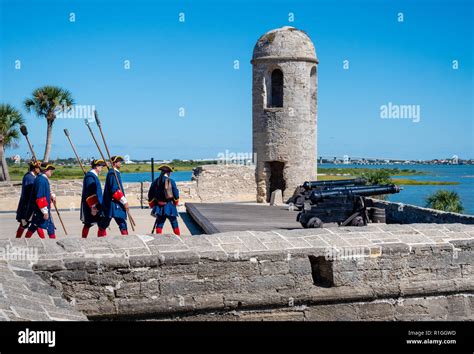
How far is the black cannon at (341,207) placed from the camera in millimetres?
11961

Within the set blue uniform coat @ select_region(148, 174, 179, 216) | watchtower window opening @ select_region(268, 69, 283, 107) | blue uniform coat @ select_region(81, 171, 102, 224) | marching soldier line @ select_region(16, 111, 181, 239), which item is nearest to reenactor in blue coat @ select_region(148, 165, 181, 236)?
blue uniform coat @ select_region(148, 174, 179, 216)

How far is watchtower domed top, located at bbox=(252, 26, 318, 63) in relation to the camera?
781 inches

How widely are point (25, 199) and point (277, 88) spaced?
11982mm

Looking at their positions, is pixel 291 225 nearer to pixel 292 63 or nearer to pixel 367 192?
pixel 367 192

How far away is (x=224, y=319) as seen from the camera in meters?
6.21

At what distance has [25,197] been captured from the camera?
35.1 feet

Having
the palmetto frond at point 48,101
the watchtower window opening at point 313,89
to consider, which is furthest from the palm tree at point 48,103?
the watchtower window opening at point 313,89

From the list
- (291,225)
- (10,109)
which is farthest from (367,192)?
(10,109)

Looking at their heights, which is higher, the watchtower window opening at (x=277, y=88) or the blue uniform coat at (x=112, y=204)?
the watchtower window opening at (x=277, y=88)

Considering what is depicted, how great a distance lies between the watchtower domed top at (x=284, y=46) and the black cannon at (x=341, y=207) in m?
8.44

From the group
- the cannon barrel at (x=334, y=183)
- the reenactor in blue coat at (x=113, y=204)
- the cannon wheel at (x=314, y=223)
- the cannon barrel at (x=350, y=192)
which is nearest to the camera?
the reenactor in blue coat at (x=113, y=204)

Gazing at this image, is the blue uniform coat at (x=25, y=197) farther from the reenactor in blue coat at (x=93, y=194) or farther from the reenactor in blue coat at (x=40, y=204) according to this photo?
the reenactor in blue coat at (x=93, y=194)
